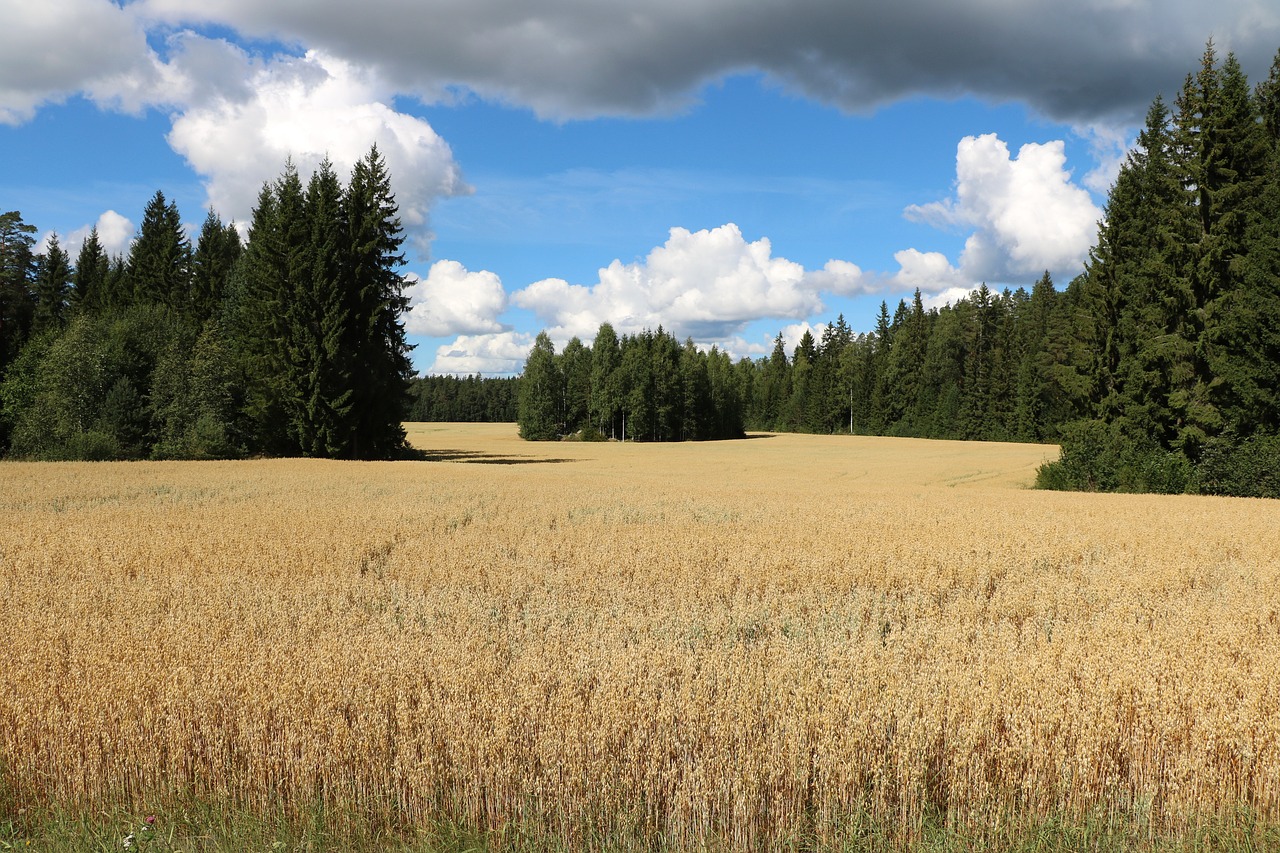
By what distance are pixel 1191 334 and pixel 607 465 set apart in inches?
1398

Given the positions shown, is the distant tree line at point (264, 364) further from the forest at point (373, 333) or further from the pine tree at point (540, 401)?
the pine tree at point (540, 401)

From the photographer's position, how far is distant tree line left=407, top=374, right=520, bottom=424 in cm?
16750

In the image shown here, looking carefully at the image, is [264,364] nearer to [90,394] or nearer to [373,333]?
[373,333]

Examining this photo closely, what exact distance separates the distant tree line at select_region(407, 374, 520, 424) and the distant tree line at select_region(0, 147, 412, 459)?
114643 mm

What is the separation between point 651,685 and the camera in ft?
20.9

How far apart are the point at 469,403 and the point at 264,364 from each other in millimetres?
122420

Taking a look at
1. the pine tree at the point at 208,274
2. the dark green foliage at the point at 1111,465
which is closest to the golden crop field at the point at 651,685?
the dark green foliage at the point at 1111,465

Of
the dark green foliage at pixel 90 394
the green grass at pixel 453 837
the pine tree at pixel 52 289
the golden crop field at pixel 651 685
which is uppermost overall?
Result: the pine tree at pixel 52 289

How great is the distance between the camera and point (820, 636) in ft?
28.1

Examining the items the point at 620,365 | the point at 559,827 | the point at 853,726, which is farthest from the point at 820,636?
the point at 620,365

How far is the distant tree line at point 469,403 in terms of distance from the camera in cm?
16750

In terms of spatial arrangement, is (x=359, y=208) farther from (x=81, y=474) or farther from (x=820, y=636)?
(x=820, y=636)

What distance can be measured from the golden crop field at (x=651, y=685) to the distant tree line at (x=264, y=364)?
32343mm

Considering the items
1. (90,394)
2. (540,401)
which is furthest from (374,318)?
(540,401)
